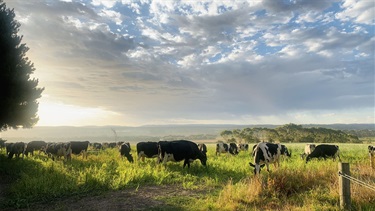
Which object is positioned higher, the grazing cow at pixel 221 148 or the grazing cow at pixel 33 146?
the grazing cow at pixel 33 146

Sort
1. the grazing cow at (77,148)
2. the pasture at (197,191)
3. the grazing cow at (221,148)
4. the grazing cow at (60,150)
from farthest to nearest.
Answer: the grazing cow at (221,148), the grazing cow at (77,148), the grazing cow at (60,150), the pasture at (197,191)

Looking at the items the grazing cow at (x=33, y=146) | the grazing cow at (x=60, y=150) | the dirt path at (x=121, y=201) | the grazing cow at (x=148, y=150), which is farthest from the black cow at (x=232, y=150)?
the dirt path at (x=121, y=201)

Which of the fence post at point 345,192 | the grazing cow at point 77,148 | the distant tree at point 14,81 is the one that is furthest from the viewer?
the grazing cow at point 77,148

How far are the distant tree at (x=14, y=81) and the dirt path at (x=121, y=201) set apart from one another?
9350 millimetres

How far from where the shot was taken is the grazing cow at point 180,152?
750 inches

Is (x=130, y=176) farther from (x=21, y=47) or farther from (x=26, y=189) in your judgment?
(x=21, y=47)

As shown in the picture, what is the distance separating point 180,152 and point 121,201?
8.94 metres

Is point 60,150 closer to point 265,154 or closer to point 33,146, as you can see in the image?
point 33,146

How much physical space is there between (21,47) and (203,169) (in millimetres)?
13782

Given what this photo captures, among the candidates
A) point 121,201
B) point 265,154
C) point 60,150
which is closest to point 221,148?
point 265,154

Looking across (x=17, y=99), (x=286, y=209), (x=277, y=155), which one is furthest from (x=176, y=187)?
(x=17, y=99)

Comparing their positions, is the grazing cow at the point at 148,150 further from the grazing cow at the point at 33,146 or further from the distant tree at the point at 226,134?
the distant tree at the point at 226,134

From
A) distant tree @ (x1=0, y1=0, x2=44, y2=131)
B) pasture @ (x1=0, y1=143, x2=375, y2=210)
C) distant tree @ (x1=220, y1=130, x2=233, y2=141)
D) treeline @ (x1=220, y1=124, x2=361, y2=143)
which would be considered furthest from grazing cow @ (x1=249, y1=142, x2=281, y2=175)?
distant tree @ (x1=220, y1=130, x2=233, y2=141)

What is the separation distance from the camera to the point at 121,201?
10555 millimetres
